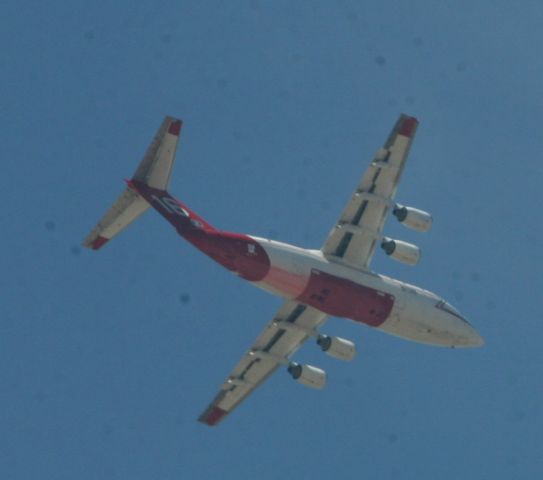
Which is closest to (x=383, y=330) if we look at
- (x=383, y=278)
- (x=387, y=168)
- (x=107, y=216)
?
(x=383, y=278)

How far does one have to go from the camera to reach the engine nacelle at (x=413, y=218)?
7694 cm

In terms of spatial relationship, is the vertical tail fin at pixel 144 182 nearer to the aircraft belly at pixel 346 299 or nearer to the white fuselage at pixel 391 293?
the white fuselage at pixel 391 293

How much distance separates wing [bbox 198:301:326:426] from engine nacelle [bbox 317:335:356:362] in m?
1.78

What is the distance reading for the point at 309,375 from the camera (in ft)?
271

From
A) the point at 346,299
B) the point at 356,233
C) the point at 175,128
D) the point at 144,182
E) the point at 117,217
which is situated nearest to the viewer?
the point at 175,128

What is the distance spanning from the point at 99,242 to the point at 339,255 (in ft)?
38.0

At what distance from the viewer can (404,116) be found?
75062 mm

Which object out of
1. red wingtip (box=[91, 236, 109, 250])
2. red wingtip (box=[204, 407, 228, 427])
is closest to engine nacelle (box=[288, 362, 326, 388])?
red wingtip (box=[204, 407, 228, 427])

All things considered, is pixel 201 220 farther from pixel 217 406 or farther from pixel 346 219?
Result: pixel 217 406

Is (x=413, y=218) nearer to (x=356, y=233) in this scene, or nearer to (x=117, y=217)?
(x=356, y=233)

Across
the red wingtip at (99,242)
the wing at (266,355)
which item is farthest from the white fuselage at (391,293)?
the red wingtip at (99,242)

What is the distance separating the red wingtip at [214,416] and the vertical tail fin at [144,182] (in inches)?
572

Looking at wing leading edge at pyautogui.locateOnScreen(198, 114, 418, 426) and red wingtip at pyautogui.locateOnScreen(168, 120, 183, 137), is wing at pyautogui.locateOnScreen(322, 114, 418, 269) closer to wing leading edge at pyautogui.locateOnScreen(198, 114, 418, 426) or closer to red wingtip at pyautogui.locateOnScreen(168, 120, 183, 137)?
wing leading edge at pyautogui.locateOnScreen(198, 114, 418, 426)

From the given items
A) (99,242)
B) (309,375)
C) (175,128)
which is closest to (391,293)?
(309,375)
